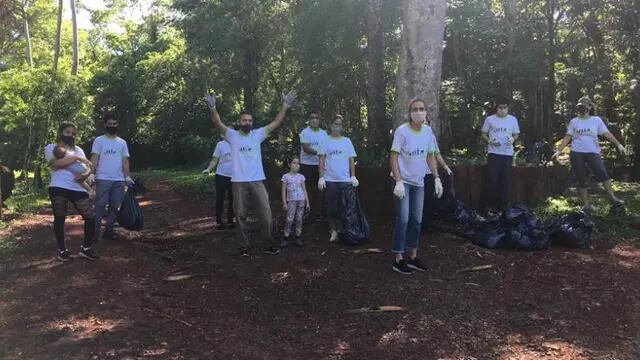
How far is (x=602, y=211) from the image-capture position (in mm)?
9133

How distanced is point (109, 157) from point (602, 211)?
735cm

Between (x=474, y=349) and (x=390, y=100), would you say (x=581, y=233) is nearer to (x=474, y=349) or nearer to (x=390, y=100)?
(x=474, y=349)

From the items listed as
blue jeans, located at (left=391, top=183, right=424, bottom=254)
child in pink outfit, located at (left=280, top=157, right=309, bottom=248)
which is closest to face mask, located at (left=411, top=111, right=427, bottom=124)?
blue jeans, located at (left=391, top=183, right=424, bottom=254)

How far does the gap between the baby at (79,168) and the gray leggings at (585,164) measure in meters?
6.98

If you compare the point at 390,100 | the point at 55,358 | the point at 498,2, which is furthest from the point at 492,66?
the point at 55,358

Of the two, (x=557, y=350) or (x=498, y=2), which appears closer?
(x=557, y=350)

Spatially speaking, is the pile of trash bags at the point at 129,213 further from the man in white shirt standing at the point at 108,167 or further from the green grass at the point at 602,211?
the green grass at the point at 602,211

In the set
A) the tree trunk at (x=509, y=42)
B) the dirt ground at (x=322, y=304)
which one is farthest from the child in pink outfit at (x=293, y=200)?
the tree trunk at (x=509, y=42)

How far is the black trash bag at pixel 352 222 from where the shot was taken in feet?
25.2

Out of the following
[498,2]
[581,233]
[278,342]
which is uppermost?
[498,2]

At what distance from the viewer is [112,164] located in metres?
7.99

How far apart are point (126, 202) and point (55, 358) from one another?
421 centimetres

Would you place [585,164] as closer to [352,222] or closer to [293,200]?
[352,222]

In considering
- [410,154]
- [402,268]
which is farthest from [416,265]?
[410,154]
